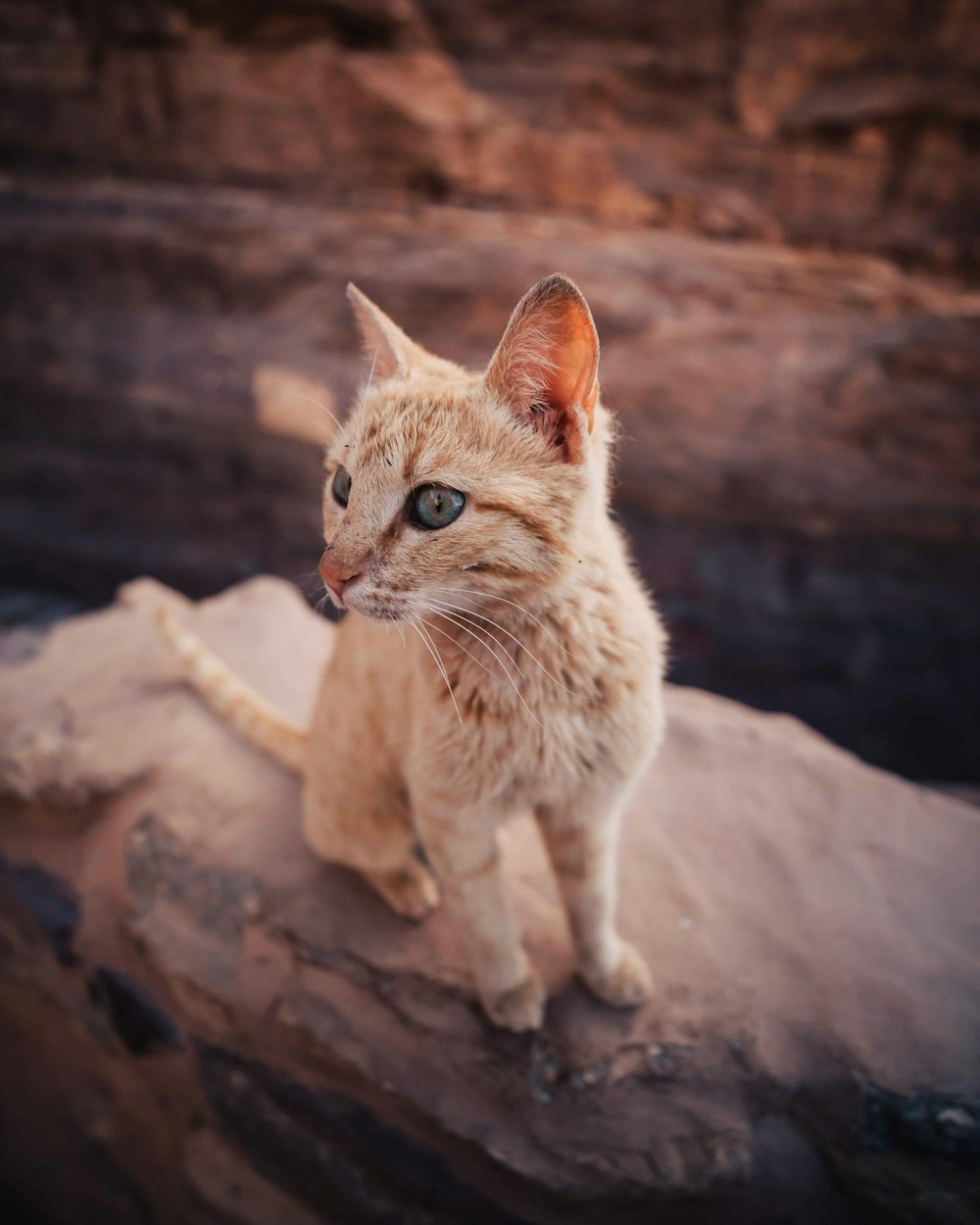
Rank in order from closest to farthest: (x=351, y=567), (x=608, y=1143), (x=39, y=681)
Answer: (x=351, y=567) → (x=608, y=1143) → (x=39, y=681)

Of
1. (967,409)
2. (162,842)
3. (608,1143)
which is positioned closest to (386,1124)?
(608,1143)

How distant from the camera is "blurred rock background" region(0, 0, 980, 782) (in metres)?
3.95

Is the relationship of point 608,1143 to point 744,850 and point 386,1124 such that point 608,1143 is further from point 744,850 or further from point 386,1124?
point 744,850

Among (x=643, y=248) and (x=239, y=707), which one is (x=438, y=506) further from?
(x=643, y=248)

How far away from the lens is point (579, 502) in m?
1.19

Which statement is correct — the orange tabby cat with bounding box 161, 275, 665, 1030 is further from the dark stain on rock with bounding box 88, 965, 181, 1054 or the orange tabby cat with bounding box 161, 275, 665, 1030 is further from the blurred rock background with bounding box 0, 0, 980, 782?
the blurred rock background with bounding box 0, 0, 980, 782

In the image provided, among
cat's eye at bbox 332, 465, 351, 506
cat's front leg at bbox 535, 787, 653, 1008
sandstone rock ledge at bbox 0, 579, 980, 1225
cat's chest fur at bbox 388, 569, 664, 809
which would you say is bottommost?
sandstone rock ledge at bbox 0, 579, 980, 1225

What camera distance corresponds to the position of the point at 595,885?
1.57 meters

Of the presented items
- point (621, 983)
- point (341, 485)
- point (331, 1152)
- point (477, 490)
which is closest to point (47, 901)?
Answer: point (331, 1152)

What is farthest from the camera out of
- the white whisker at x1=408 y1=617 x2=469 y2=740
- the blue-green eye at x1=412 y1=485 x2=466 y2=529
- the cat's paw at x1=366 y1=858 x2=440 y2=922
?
the cat's paw at x1=366 y1=858 x2=440 y2=922

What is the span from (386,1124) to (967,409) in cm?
406

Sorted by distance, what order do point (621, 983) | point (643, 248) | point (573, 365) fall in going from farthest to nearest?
point (643, 248) < point (621, 983) < point (573, 365)

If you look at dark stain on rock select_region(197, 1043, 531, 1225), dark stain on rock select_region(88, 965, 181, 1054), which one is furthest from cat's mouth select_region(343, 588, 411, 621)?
dark stain on rock select_region(88, 965, 181, 1054)

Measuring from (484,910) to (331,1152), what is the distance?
98 cm
